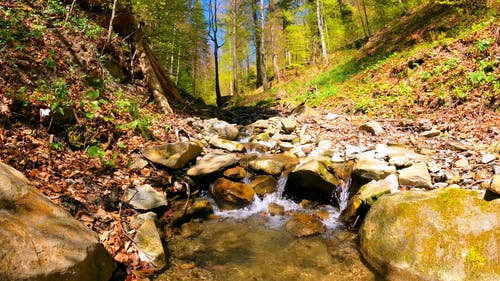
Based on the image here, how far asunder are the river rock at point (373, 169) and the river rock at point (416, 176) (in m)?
0.25

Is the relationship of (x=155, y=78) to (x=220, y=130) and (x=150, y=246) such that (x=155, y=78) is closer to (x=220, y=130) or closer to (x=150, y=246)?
(x=220, y=130)

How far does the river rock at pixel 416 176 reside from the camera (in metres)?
5.02

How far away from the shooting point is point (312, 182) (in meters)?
6.46

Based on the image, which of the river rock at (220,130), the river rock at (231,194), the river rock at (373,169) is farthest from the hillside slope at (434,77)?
the river rock at (231,194)

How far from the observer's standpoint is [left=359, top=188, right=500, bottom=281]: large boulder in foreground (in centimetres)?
349

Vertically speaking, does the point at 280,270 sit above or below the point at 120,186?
below

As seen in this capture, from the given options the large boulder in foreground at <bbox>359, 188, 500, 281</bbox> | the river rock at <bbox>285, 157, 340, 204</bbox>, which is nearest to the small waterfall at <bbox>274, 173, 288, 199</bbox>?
the river rock at <bbox>285, 157, 340, 204</bbox>

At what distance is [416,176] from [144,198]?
460cm

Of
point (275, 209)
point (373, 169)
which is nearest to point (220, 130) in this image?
point (275, 209)

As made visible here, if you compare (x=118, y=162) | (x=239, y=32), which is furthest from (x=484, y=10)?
(x=239, y=32)

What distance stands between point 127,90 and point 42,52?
286 cm

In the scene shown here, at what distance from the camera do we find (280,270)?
4293mm

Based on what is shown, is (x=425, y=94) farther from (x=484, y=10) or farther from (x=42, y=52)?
(x=42, y=52)

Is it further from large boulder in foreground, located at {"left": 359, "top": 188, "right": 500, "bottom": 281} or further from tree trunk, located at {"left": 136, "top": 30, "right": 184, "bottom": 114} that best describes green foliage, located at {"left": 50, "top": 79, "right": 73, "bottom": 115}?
large boulder in foreground, located at {"left": 359, "top": 188, "right": 500, "bottom": 281}
